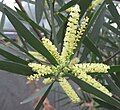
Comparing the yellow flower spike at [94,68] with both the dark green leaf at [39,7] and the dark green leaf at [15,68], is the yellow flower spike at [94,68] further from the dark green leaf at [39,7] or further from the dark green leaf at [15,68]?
the dark green leaf at [39,7]

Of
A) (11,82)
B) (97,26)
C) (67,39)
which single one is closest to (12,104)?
(11,82)

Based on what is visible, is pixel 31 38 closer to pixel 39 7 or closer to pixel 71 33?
pixel 71 33

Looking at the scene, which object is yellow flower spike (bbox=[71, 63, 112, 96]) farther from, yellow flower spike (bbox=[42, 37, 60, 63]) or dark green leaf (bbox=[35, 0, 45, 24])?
dark green leaf (bbox=[35, 0, 45, 24])

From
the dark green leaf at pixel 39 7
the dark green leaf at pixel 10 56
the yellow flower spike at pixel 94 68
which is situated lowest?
the yellow flower spike at pixel 94 68

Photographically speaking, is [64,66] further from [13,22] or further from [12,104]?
[12,104]

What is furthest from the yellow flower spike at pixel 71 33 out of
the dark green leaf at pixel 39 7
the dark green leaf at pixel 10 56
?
the dark green leaf at pixel 39 7

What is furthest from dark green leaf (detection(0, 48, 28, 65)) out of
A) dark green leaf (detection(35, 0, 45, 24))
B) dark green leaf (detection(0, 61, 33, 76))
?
dark green leaf (detection(35, 0, 45, 24))

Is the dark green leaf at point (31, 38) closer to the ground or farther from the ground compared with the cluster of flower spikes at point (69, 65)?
farther from the ground
